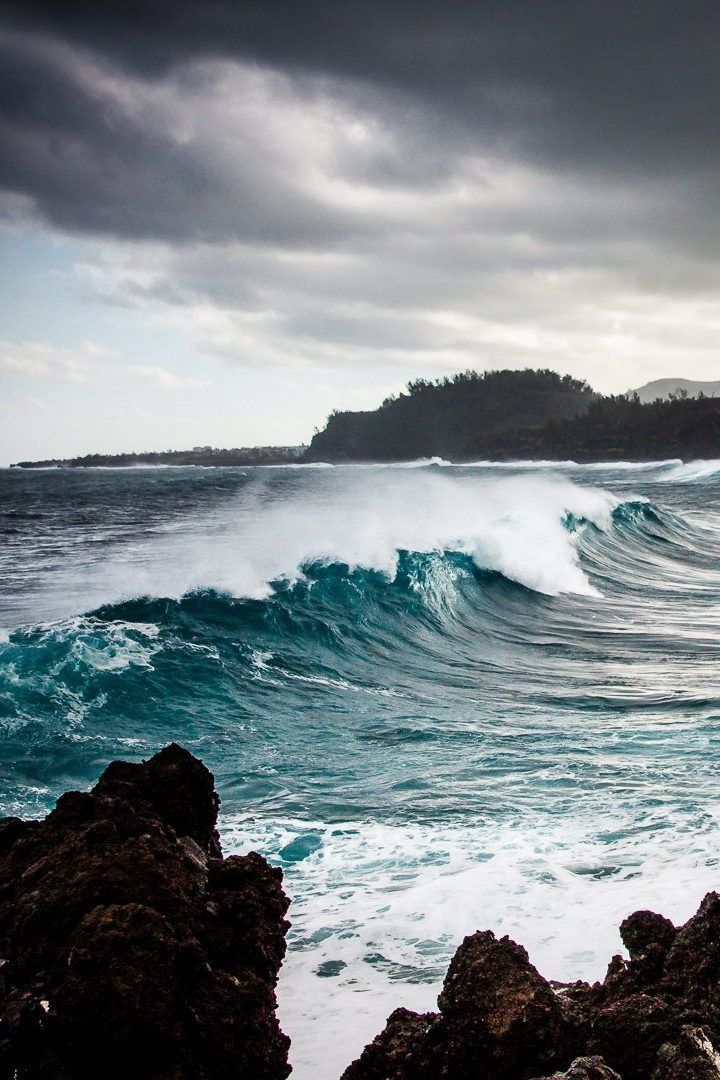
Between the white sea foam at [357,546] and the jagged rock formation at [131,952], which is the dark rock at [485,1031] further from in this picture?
the white sea foam at [357,546]

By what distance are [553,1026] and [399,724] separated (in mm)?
5343

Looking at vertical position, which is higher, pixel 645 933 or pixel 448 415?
pixel 448 415

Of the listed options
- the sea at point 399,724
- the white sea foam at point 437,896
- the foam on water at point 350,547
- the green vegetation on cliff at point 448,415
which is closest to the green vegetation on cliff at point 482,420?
the green vegetation on cliff at point 448,415

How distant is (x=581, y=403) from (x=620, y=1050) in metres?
178

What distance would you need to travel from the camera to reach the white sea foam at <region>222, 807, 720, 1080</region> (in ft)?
11.2

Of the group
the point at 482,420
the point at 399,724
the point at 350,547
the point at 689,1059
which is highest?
the point at 482,420

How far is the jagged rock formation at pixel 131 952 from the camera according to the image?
247cm

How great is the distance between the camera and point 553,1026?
2.46 m

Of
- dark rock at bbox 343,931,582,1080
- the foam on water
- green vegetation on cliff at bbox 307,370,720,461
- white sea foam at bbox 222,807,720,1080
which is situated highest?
green vegetation on cliff at bbox 307,370,720,461

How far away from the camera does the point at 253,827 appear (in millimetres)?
5242

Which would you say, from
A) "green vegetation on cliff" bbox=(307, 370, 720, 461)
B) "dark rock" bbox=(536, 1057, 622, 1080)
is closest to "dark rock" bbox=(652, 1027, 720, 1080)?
"dark rock" bbox=(536, 1057, 622, 1080)

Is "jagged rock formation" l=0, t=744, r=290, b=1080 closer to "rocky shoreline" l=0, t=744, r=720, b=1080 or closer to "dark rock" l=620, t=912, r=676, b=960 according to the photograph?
"rocky shoreline" l=0, t=744, r=720, b=1080

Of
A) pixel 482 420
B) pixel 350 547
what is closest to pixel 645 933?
pixel 350 547

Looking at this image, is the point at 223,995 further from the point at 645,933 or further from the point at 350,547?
the point at 350,547
